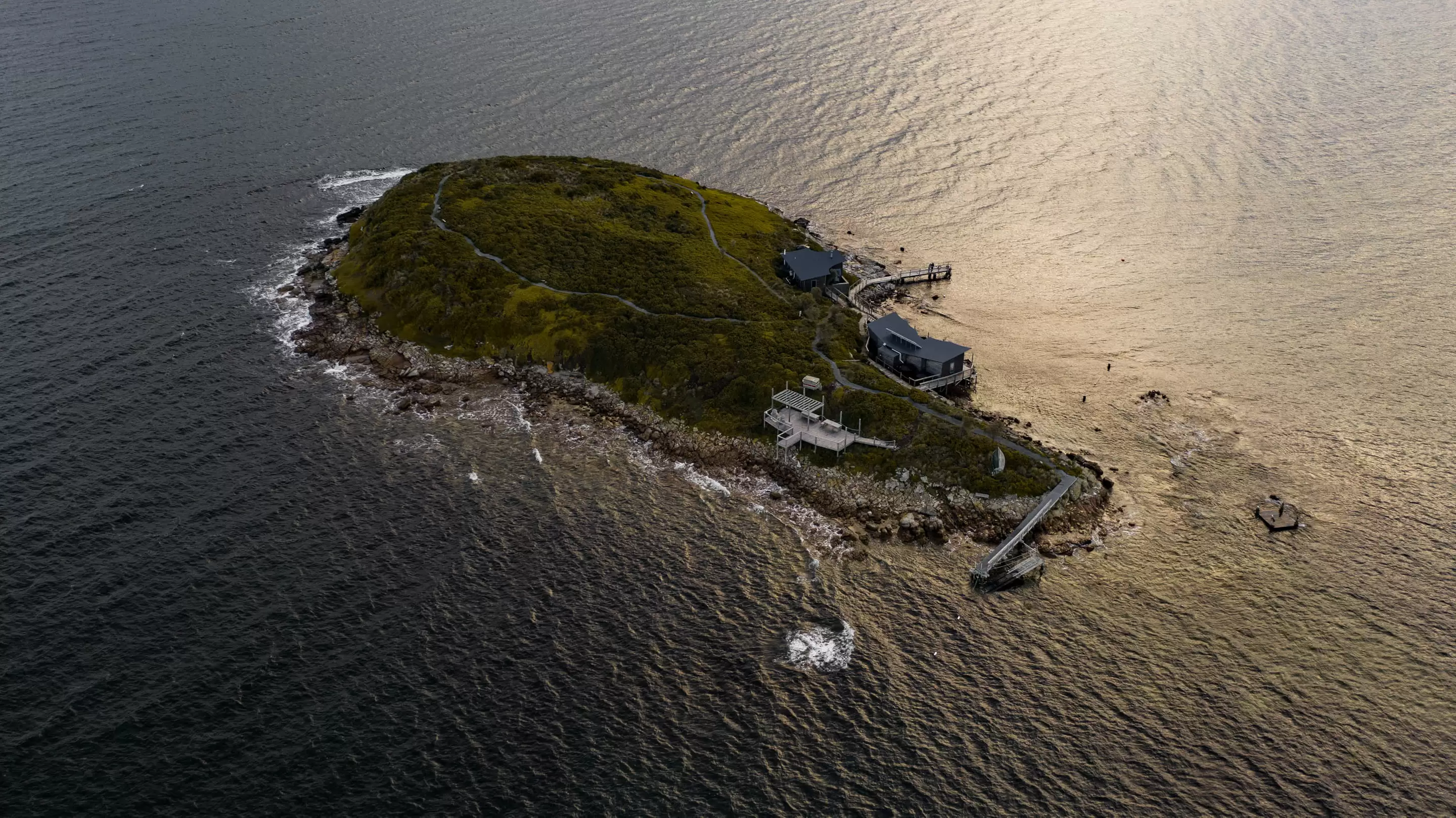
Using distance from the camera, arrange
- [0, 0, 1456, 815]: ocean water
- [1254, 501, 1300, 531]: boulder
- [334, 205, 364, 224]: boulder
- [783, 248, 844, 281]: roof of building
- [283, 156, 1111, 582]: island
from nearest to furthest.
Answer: [0, 0, 1456, 815]: ocean water, [1254, 501, 1300, 531]: boulder, [283, 156, 1111, 582]: island, [783, 248, 844, 281]: roof of building, [334, 205, 364, 224]: boulder

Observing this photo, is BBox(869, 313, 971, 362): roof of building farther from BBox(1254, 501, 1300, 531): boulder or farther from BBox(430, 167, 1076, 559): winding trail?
BBox(1254, 501, 1300, 531): boulder

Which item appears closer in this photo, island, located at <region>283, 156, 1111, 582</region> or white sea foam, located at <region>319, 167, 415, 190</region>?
island, located at <region>283, 156, 1111, 582</region>

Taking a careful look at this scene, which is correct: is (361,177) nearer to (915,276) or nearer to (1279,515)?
(915,276)

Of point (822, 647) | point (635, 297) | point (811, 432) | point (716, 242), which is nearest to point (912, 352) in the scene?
point (811, 432)

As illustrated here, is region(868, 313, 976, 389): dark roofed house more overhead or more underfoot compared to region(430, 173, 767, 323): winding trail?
more underfoot

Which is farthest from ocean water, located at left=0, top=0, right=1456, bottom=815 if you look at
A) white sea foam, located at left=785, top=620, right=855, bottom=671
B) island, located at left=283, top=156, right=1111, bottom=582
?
island, located at left=283, top=156, right=1111, bottom=582

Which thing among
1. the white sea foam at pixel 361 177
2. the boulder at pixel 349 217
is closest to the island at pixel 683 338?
the boulder at pixel 349 217

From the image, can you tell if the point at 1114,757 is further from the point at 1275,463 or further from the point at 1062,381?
the point at 1062,381
